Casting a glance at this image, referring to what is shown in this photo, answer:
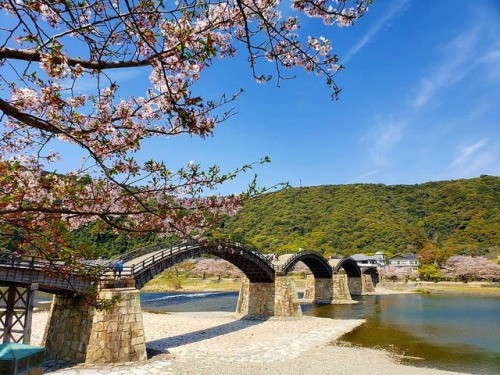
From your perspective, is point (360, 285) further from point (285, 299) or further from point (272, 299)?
point (272, 299)

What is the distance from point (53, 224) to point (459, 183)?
456 ft

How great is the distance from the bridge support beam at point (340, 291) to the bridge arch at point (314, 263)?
1.21 meters

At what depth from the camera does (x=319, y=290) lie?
51250 mm

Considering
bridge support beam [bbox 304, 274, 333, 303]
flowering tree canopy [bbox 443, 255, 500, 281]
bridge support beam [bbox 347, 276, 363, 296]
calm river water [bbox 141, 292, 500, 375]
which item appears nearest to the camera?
calm river water [bbox 141, 292, 500, 375]

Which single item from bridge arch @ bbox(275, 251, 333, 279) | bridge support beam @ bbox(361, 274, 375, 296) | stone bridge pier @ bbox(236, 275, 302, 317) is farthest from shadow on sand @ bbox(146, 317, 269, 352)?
bridge support beam @ bbox(361, 274, 375, 296)

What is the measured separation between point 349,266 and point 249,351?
4295 centimetres

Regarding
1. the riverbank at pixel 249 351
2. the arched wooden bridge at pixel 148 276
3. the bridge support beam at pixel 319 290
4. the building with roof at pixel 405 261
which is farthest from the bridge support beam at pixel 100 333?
the building with roof at pixel 405 261

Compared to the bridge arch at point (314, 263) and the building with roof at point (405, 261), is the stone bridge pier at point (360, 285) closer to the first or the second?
the bridge arch at point (314, 263)

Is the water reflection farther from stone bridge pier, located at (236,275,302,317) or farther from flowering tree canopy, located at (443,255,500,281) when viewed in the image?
flowering tree canopy, located at (443,255,500,281)

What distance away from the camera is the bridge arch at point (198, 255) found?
1903 cm

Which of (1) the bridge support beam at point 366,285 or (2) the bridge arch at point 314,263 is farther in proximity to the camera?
(1) the bridge support beam at point 366,285

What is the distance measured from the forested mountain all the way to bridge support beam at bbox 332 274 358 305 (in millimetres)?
33632

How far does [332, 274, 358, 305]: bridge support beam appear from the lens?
48.6 meters

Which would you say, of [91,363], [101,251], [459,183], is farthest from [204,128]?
[459,183]
